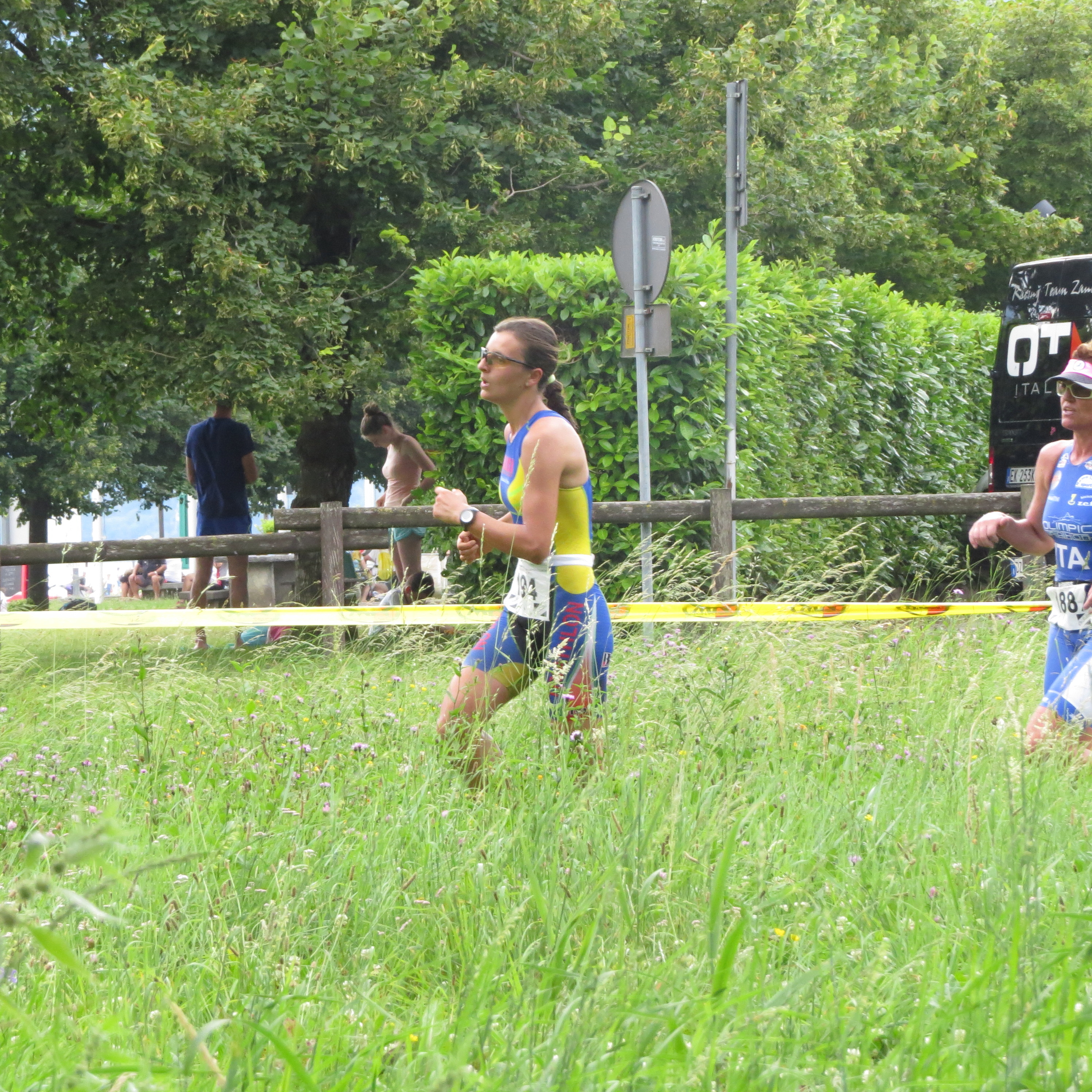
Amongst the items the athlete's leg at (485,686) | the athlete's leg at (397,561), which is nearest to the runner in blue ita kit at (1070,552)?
the athlete's leg at (485,686)

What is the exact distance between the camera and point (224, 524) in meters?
12.2

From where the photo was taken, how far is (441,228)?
1322 cm

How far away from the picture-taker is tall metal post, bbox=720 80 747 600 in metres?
8.79

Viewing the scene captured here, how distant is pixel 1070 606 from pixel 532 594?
6.35ft

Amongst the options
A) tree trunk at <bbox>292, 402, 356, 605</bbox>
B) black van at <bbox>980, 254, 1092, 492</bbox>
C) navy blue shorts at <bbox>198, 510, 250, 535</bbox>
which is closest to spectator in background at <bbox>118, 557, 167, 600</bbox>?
tree trunk at <bbox>292, 402, 356, 605</bbox>

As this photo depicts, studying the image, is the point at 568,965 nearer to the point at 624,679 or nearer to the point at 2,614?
the point at 624,679

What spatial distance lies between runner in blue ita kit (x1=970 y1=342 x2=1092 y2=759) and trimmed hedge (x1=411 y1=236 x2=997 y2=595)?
4.05 meters

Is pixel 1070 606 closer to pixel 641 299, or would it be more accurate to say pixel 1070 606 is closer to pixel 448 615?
pixel 448 615

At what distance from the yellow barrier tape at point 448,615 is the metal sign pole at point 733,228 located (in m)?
0.57

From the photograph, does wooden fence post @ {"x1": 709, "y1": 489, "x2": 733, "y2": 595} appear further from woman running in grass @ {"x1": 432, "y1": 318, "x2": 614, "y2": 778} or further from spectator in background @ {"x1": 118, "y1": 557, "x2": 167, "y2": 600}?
spectator in background @ {"x1": 118, "y1": 557, "x2": 167, "y2": 600}

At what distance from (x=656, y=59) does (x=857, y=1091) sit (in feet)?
48.4

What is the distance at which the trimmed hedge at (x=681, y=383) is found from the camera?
10.1 meters

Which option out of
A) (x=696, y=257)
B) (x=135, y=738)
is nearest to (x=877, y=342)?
(x=696, y=257)

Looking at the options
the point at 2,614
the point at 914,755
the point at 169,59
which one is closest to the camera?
the point at 914,755
